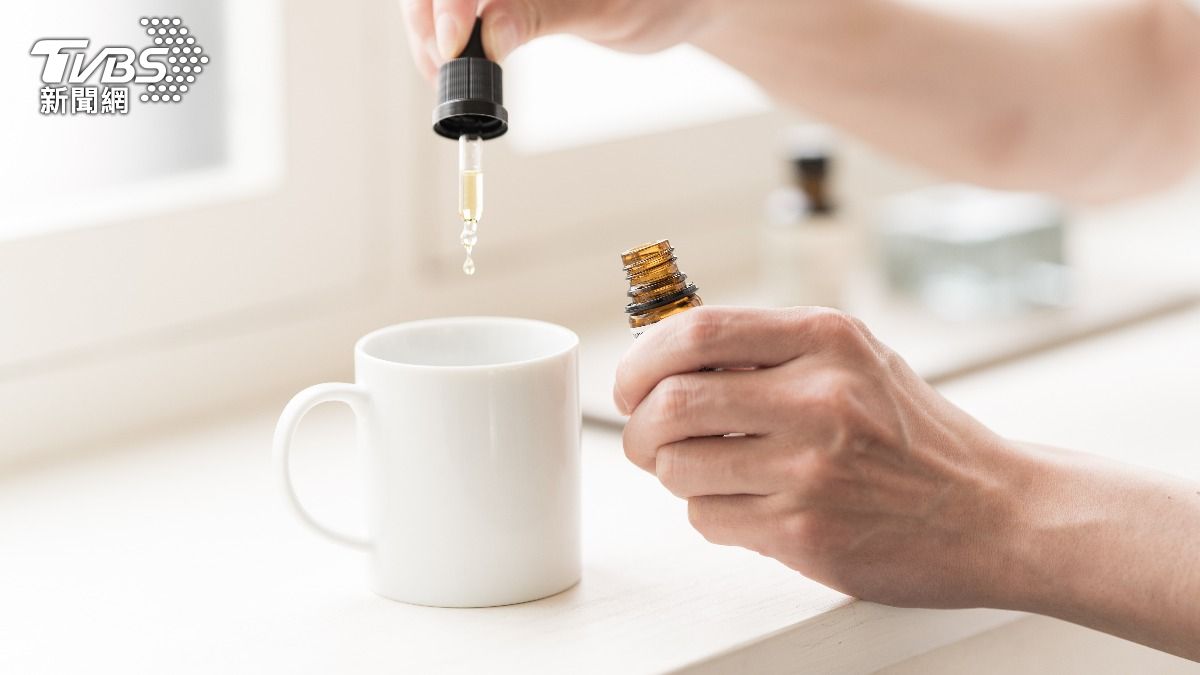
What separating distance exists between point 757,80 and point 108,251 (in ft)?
1.61

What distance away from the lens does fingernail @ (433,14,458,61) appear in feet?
2.38

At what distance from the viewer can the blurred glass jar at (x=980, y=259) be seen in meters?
1.30

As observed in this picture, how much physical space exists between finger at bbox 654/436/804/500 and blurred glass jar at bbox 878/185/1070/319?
2.09 feet

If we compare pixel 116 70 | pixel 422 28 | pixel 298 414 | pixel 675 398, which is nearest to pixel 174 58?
pixel 116 70

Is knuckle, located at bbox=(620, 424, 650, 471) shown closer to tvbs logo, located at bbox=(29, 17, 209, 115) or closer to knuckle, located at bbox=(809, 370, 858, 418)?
knuckle, located at bbox=(809, 370, 858, 418)

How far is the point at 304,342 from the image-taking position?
115cm

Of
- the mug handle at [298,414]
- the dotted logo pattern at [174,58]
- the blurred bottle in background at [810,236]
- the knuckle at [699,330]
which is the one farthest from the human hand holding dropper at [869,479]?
the blurred bottle in background at [810,236]

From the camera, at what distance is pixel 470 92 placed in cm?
70

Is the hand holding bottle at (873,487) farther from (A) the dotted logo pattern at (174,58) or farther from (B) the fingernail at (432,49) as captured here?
(A) the dotted logo pattern at (174,58)

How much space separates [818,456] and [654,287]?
0.11 meters

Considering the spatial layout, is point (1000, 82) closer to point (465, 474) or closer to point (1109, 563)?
point (1109, 563)

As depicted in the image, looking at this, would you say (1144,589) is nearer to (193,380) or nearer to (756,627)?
(756,627)

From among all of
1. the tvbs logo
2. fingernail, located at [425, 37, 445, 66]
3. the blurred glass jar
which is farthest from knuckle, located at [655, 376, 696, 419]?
the blurred glass jar

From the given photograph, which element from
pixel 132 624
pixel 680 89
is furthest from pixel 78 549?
pixel 680 89
